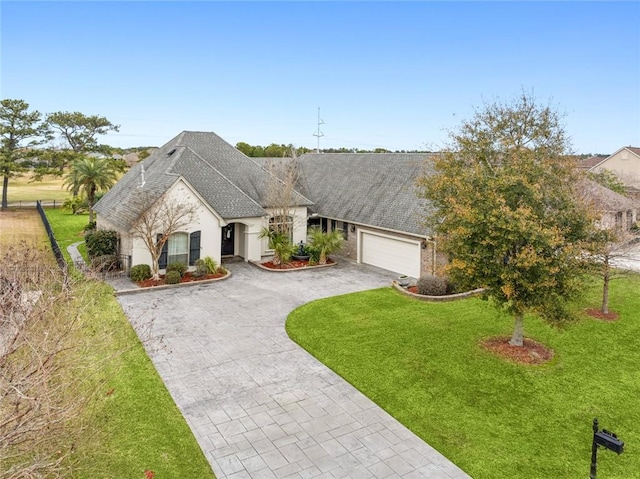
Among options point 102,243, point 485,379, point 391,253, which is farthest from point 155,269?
point 485,379

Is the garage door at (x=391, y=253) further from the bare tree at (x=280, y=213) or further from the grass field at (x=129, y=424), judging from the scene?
the grass field at (x=129, y=424)

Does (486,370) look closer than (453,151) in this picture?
Yes

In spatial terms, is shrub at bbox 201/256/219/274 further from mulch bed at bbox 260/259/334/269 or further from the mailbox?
the mailbox

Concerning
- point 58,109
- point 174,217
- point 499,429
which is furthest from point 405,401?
point 58,109

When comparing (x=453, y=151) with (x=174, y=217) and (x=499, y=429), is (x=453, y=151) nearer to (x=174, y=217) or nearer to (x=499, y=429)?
(x=499, y=429)

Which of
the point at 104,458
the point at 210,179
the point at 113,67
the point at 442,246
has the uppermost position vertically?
the point at 113,67

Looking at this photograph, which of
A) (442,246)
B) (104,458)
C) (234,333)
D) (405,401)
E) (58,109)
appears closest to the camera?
(104,458)
